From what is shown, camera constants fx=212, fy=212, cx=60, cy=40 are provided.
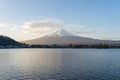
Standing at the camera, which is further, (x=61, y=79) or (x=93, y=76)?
(x=93, y=76)

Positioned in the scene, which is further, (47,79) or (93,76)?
(93,76)

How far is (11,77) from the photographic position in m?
40.8

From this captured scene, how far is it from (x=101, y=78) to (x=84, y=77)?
10.4ft

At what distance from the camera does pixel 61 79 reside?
38.8 metres

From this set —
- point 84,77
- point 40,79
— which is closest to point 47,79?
point 40,79

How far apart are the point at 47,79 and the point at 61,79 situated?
2562mm

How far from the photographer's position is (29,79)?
38906 mm

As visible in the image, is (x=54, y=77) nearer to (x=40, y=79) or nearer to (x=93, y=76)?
(x=40, y=79)

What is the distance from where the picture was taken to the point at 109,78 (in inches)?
1558

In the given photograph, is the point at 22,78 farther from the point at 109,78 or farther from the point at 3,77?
the point at 109,78

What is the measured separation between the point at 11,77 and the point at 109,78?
1864 cm

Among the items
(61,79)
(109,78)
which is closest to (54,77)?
(61,79)

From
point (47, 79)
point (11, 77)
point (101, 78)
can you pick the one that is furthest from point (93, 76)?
point (11, 77)

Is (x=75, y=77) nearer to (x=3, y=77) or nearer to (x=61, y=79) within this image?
A: (x=61, y=79)
